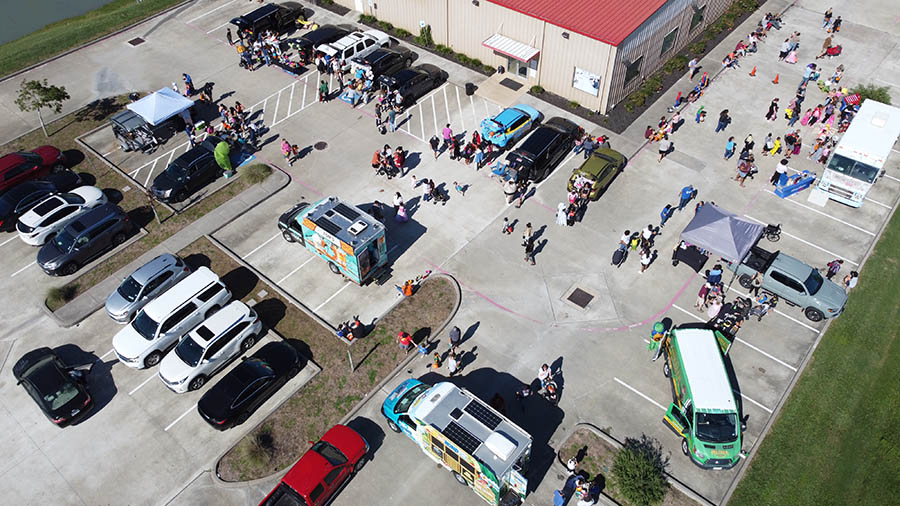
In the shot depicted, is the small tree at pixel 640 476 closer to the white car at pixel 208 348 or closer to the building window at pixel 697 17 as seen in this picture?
the white car at pixel 208 348

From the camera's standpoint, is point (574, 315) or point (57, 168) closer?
point (574, 315)

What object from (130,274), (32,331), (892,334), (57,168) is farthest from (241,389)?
(892,334)

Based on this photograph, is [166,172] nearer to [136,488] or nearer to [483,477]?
[136,488]

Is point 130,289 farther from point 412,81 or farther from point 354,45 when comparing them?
point 354,45

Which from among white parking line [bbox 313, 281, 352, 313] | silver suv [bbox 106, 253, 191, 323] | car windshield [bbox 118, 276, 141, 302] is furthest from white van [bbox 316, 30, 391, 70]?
car windshield [bbox 118, 276, 141, 302]

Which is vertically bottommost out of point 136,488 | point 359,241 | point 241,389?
point 136,488

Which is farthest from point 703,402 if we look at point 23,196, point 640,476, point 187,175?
point 23,196
